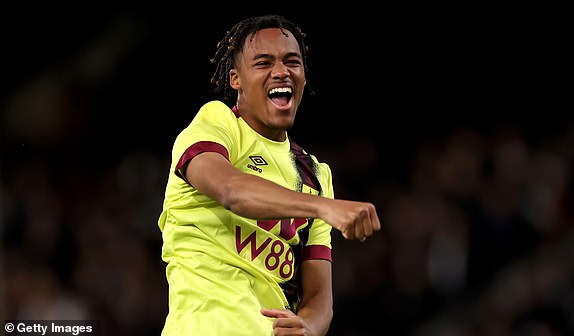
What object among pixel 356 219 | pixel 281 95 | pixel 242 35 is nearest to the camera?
pixel 356 219

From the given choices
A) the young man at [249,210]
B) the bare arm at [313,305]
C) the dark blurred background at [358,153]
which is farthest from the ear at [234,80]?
the dark blurred background at [358,153]

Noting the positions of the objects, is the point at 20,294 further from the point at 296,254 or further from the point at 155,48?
the point at 296,254

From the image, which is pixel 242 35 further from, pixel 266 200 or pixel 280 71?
pixel 266 200

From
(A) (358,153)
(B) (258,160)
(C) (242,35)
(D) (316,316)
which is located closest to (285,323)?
(D) (316,316)

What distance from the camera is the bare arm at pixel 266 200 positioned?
106 inches

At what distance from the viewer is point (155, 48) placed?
7242 mm

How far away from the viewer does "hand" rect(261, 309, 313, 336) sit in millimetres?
3510

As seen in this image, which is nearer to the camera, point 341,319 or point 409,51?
point 341,319

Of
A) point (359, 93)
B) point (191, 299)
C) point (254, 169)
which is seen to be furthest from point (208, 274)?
point (359, 93)

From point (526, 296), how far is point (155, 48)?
323 centimetres

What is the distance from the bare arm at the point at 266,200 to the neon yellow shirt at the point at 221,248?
0.10m

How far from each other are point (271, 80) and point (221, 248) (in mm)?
711

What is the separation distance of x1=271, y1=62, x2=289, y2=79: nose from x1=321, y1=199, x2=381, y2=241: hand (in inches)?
44.2

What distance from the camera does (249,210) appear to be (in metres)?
3.04
